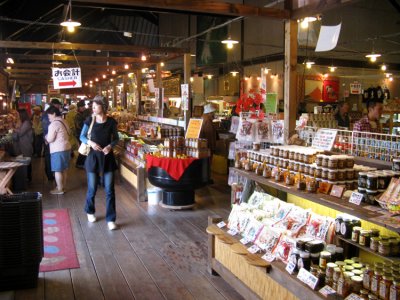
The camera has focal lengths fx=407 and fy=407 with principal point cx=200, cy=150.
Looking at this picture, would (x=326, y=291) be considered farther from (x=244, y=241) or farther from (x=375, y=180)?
(x=244, y=241)

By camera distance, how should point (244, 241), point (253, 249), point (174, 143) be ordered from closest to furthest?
point (253, 249) < point (244, 241) < point (174, 143)

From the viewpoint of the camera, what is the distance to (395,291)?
251 centimetres

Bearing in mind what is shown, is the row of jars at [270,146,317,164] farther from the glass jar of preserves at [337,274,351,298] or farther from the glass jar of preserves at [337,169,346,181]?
the glass jar of preserves at [337,274,351,298]

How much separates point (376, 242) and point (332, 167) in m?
0.75

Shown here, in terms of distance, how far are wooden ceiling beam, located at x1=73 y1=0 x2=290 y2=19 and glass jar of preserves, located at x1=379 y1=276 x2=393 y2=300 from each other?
141 inches

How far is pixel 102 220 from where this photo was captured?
634cm

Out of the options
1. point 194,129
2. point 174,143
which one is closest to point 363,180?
point 174,143

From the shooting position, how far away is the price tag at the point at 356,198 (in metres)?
2.98

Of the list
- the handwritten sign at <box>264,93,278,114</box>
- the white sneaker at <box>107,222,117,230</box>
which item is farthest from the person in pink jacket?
the handwritten sign at <box>264,93,278,114</box>

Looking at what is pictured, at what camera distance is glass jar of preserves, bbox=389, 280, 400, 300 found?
2.49m

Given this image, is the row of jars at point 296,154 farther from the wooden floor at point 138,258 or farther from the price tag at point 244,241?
the wooden floor at point 138,258

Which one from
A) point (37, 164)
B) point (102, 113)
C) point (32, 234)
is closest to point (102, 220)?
point (102, 113)

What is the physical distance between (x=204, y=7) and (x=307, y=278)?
3389 millimetres

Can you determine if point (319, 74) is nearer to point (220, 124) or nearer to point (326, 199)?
point (220, 124)
